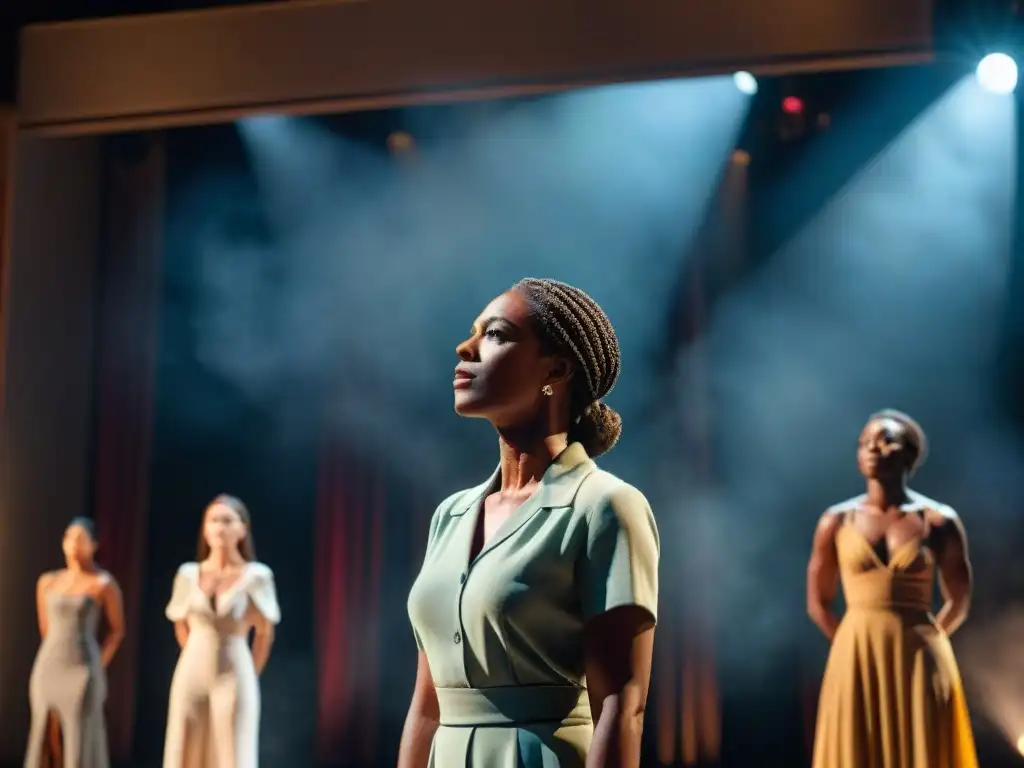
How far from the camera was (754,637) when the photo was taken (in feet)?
25.4

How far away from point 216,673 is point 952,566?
3708mm

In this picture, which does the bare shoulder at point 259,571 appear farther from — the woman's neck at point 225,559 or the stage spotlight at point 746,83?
the stage spotlight at point 746,83

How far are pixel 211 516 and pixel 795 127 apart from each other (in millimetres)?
4046

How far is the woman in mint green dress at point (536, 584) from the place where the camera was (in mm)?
1905

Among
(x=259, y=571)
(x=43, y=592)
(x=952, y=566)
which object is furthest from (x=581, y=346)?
(x=43, y=592)

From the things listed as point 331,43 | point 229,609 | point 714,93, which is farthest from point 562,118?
point 229,609

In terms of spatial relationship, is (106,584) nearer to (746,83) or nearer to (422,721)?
(746,83)

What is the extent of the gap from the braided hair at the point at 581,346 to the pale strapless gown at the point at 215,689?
515 centimetres

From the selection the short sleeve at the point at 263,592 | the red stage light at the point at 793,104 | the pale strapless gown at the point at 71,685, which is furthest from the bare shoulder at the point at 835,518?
the pale strapless gown at the point at 71,685

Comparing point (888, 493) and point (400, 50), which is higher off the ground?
point (400, 50)

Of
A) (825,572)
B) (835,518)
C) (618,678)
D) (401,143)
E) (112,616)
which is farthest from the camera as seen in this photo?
(401,143)

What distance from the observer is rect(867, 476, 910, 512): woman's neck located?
5.99 metres

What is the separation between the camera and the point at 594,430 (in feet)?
7.27

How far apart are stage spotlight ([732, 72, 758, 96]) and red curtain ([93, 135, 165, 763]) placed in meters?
3.88
